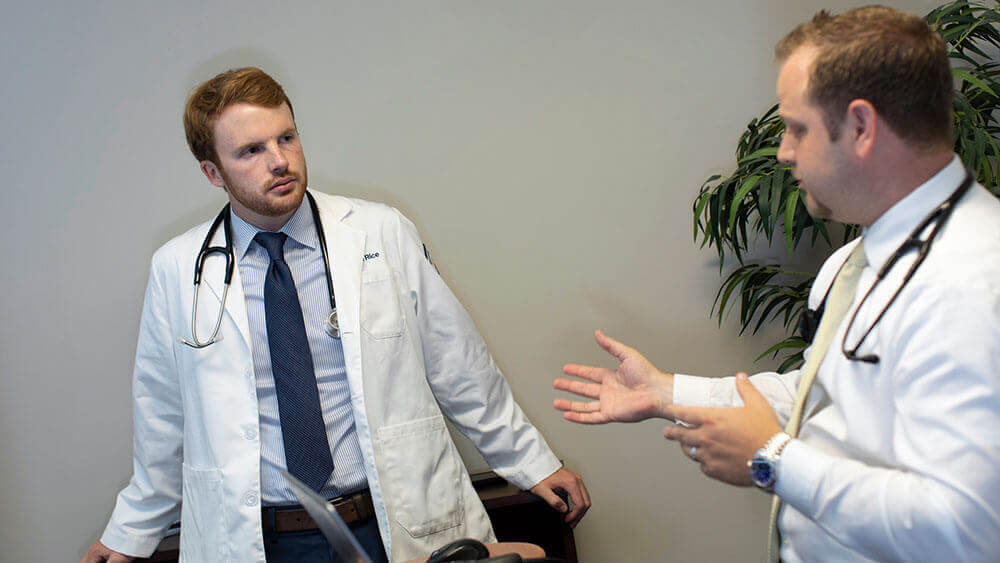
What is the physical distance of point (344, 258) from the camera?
197 cm

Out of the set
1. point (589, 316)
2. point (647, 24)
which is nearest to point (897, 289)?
point (589, 316)

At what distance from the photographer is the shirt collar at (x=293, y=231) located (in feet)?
6.52

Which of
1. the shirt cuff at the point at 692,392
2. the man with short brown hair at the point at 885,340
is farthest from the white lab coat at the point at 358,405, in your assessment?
the man with short brown hair at the point at 885,340

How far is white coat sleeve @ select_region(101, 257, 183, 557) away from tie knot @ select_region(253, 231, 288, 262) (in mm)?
301

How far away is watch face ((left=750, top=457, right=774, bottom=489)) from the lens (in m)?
1.10

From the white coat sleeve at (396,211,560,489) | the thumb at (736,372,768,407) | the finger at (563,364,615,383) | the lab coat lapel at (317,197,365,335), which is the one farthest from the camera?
the white coat sleeve at (396,211,560,489)

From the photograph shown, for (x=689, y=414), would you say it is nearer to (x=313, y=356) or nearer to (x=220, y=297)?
(x=313, y=356)

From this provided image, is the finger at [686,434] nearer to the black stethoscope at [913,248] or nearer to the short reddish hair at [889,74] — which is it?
the black stethoscope at [913,248]

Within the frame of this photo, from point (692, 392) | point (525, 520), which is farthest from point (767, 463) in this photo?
point (525, 520)

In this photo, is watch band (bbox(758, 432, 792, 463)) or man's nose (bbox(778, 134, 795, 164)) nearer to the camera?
watch band (bbox(758, 432, 792, 463))

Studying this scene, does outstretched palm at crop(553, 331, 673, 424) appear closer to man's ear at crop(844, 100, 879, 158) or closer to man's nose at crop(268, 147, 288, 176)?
man's ear at crop(844, 100, 879, 158)

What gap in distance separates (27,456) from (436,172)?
61.6 inches

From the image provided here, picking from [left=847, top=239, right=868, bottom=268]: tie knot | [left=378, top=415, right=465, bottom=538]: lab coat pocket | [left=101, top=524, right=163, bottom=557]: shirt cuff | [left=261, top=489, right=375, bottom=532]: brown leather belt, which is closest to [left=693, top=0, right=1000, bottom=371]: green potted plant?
[left=847, top=239, right=868, bottom=268]: tie knot

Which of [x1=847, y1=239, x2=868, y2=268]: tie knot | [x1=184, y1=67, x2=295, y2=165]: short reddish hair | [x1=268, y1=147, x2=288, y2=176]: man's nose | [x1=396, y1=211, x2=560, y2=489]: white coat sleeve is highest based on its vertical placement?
[x1=184, y1=67, x2=295, y2=165]: short reddish hair
